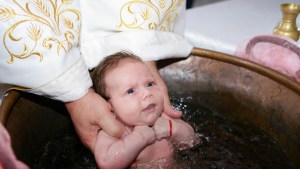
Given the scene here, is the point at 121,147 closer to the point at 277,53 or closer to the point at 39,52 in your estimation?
the point at 39,52

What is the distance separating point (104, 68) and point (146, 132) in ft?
0.70

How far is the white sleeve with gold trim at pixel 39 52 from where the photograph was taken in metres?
0.78

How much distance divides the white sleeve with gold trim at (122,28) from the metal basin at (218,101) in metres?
0.14

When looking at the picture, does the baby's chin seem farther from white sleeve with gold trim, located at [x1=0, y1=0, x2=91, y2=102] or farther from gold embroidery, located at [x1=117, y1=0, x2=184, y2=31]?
gold embroidery, located at [x1=117, y1=0, x2=184, y2=31]

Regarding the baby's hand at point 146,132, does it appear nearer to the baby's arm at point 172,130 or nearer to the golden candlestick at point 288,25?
the baby's arm at point 172,130

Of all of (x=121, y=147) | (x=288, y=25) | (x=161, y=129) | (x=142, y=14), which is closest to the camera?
(x=121, y=147)

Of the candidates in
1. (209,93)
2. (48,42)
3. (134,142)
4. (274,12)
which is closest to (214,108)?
(209,93)

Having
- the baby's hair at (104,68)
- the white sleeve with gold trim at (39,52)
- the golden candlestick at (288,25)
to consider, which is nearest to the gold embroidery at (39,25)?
the white sleeve with gold trim at (39,52)

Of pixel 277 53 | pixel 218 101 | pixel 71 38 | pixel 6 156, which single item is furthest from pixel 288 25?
pixel 6 156

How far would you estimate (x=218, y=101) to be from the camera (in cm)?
109

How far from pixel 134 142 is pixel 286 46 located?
0.63 metres

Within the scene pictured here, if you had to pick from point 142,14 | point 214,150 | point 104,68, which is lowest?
point 214,150

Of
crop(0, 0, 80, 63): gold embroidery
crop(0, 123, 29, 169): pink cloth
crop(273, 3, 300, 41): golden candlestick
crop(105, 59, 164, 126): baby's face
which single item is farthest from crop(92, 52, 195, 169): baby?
crop(273, 3, 300, 41): golden candlestick

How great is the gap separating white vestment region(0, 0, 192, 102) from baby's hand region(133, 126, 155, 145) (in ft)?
0.57
